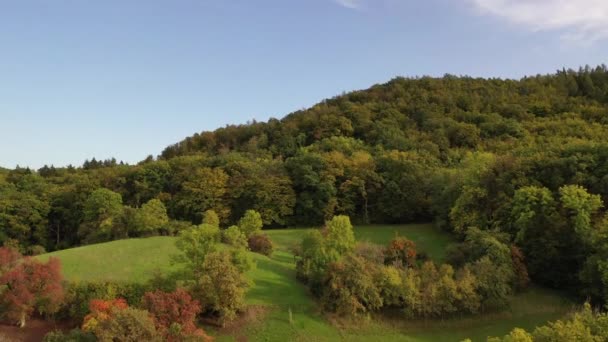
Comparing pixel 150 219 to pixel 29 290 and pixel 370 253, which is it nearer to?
pixel 29 290

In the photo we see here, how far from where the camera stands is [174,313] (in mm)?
29125

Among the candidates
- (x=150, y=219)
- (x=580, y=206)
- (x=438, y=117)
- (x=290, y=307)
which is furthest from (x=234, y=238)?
(x=438, y=117)

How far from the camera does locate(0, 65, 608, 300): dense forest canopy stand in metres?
41.3

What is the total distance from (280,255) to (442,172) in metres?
23.0

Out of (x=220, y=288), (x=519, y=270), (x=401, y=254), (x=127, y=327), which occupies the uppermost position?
(x=401, y=254)

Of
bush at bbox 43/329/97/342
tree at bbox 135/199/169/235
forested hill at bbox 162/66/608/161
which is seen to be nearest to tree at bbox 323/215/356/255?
bush at bbox 43/329/97/342

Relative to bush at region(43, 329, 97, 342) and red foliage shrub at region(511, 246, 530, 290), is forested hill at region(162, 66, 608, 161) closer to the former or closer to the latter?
red foliage shrub at region(511, 246, 530, 290)

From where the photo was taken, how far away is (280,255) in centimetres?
4866

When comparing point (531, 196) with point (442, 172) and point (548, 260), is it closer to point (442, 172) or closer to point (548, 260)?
point (548, 260)

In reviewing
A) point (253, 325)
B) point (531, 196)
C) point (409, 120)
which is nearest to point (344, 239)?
point (253, 325)

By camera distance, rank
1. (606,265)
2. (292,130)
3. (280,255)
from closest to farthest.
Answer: (606,265) < (280,255) < (292,130)

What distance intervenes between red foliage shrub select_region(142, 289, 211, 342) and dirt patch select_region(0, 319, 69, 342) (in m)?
8.12

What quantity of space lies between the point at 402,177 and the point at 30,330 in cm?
4271

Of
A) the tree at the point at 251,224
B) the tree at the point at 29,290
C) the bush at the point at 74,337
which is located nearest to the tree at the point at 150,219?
the tree at the point at 251,224
